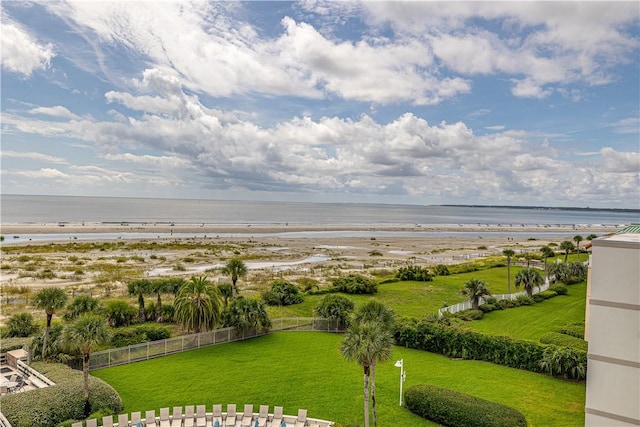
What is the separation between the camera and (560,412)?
1958 centimetres

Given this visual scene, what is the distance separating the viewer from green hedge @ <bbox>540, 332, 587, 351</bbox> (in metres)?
25.8

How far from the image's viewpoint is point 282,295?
131 feet

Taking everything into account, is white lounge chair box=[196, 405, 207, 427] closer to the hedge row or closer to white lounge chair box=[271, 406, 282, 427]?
white lounge chair box=[271, 406, 282, 427]

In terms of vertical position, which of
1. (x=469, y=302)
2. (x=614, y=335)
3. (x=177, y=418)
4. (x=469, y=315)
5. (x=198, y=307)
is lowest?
(x=177, y=418)

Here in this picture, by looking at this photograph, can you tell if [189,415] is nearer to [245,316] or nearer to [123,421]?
[123,421]

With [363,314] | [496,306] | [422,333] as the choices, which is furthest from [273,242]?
[363,314]

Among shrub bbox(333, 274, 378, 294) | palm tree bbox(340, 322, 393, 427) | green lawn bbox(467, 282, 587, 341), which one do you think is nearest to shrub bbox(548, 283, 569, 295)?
green lawn bbox(467, 282, 587, 341)

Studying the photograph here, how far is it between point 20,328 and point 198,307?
39.6 ft

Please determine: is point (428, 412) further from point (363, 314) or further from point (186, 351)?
point (186, 351)

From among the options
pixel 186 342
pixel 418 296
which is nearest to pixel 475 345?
pixel 418 296

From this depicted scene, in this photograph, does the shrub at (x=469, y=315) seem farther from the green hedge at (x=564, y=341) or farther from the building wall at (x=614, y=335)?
the building wall at (x=614, y=335)

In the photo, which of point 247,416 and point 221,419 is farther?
point 247,416

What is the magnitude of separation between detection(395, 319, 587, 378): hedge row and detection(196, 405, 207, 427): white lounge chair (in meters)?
A: 15.2

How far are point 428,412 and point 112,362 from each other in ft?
59.4
